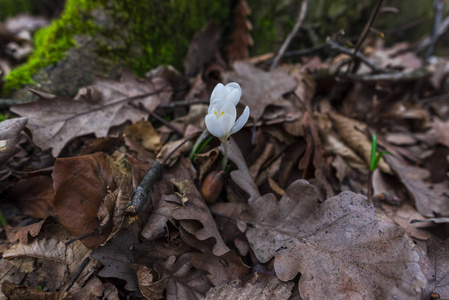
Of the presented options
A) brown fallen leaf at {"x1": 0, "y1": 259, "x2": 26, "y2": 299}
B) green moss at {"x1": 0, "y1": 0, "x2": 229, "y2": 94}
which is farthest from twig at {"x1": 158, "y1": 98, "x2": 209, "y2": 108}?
brown fallen leaf at {"x1": 0, "y1": 259, "x2": 26, "y2": 299}

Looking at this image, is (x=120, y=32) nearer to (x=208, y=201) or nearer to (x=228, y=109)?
(x=228, y=109)

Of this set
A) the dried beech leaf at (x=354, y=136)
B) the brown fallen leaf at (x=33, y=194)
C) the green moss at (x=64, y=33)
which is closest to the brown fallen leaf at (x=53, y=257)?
the brown fallen leaf at (x=33, y=194)

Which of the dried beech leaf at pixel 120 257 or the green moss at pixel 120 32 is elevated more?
the green moss at pixel 120 32

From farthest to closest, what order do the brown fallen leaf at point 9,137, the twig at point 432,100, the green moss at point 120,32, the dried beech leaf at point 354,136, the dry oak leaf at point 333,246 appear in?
→ the twig at point 432,100 → the green moss at point 120,32 → the dried beech leaf at point 354,136 → the brown fallen leaf at point 9,137 → the dry oak leaf at point 333,246

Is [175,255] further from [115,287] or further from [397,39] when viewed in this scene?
[397,39]

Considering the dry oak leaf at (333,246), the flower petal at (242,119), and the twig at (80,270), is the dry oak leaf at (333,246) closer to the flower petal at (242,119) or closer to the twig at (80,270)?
the flower petal at (242,119)

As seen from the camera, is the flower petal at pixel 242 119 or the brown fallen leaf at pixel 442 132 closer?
the flower petal at pixel 242 119

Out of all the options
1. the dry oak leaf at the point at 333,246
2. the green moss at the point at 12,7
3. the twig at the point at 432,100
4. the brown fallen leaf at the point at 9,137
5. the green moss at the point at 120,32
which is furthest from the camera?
the green moss at the point at 12,7

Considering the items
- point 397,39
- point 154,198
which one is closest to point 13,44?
point 154,198
